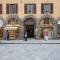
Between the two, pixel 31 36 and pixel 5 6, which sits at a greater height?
pixel 5 6

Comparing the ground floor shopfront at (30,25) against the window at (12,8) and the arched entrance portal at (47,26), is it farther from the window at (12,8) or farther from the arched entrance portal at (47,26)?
the window at (12,8)

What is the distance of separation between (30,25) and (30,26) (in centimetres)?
41

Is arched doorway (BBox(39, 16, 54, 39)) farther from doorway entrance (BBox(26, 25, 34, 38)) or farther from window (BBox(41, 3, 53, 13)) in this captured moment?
doorway entrance (BBox(26, 25, 34, 38))

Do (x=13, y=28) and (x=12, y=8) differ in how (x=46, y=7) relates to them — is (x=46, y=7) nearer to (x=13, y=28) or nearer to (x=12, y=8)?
(x=12, y=8)

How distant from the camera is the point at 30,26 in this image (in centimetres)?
5162

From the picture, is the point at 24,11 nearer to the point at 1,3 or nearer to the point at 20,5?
the point at 20,5

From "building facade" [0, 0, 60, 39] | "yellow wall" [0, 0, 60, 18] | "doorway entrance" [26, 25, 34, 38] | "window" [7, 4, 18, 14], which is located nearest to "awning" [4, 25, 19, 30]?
"building facade" [0, 0, 60, 39]

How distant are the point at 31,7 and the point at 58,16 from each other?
4.99 metres

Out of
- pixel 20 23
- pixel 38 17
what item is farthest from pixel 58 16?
pixel 20 23

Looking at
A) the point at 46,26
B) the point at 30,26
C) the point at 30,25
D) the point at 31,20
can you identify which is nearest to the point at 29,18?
the point at 31,20

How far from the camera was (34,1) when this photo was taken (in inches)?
1991

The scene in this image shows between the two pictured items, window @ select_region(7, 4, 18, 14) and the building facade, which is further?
window @ select_region(7, 4, 18, 14)

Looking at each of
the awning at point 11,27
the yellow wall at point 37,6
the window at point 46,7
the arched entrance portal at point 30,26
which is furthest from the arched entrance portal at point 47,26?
the awning at point 11,27

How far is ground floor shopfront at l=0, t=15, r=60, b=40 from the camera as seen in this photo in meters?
50.2
